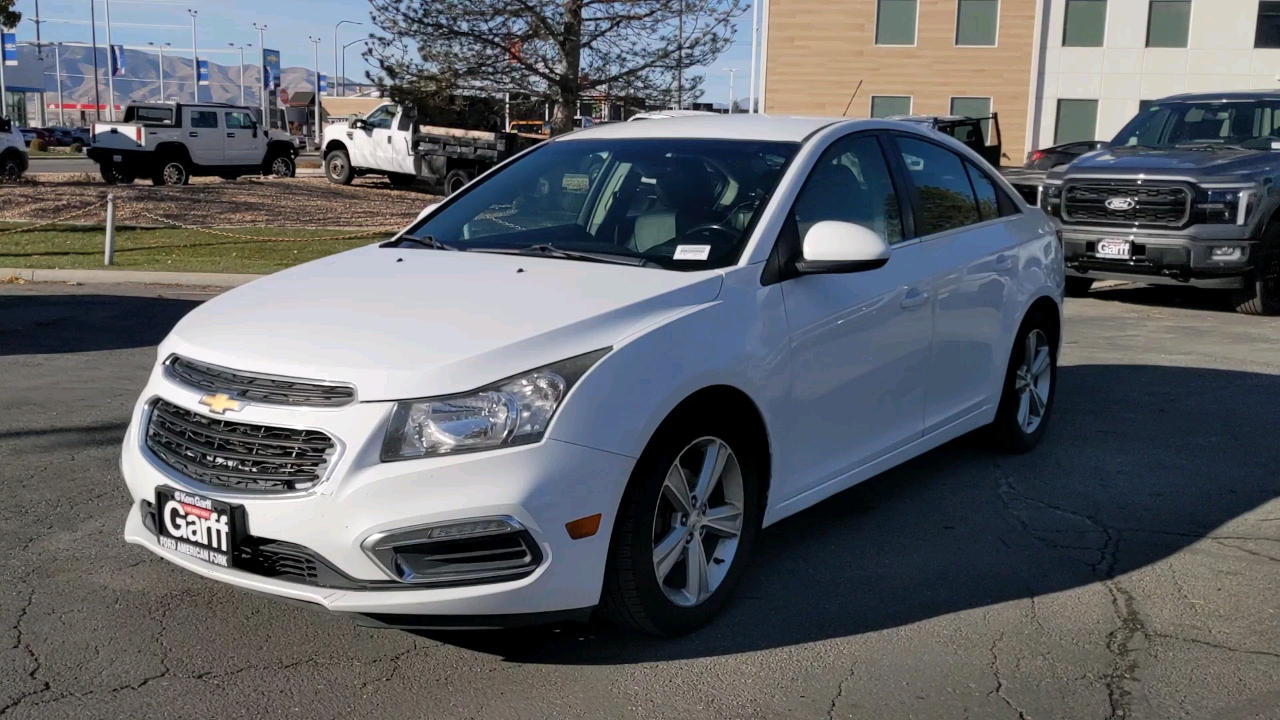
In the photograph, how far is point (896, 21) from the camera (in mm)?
44781

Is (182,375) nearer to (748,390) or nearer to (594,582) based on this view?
(594,582)

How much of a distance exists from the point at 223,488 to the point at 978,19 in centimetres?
4374

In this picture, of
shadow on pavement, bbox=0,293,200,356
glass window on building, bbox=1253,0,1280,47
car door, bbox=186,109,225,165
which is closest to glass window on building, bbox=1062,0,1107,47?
glass window on building, bbox=1253,0,1280,47

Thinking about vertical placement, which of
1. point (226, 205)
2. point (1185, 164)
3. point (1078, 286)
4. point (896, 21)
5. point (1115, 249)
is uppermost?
point (896, 21)

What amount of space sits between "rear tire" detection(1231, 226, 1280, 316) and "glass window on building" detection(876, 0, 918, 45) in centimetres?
3416

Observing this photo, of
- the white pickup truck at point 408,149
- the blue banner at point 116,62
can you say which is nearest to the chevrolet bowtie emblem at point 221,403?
the white pickup truck at point 408,149

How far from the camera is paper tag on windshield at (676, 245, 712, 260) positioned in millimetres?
4473

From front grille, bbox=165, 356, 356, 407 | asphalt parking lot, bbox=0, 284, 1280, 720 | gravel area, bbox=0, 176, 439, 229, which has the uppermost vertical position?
front grille, bbox=165, 356, 356, 407

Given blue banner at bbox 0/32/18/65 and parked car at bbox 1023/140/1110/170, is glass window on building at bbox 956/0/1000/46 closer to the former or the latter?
parked car at bbox 1023/140/1110/170

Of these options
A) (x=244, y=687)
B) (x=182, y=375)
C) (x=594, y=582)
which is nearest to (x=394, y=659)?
(x=244, y=687)

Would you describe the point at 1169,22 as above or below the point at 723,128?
above

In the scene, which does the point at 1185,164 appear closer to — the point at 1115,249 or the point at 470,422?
the point at 1115,249

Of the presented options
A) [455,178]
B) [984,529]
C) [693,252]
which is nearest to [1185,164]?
[984,529]

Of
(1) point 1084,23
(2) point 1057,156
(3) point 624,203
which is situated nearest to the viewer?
(3) point 624,203
